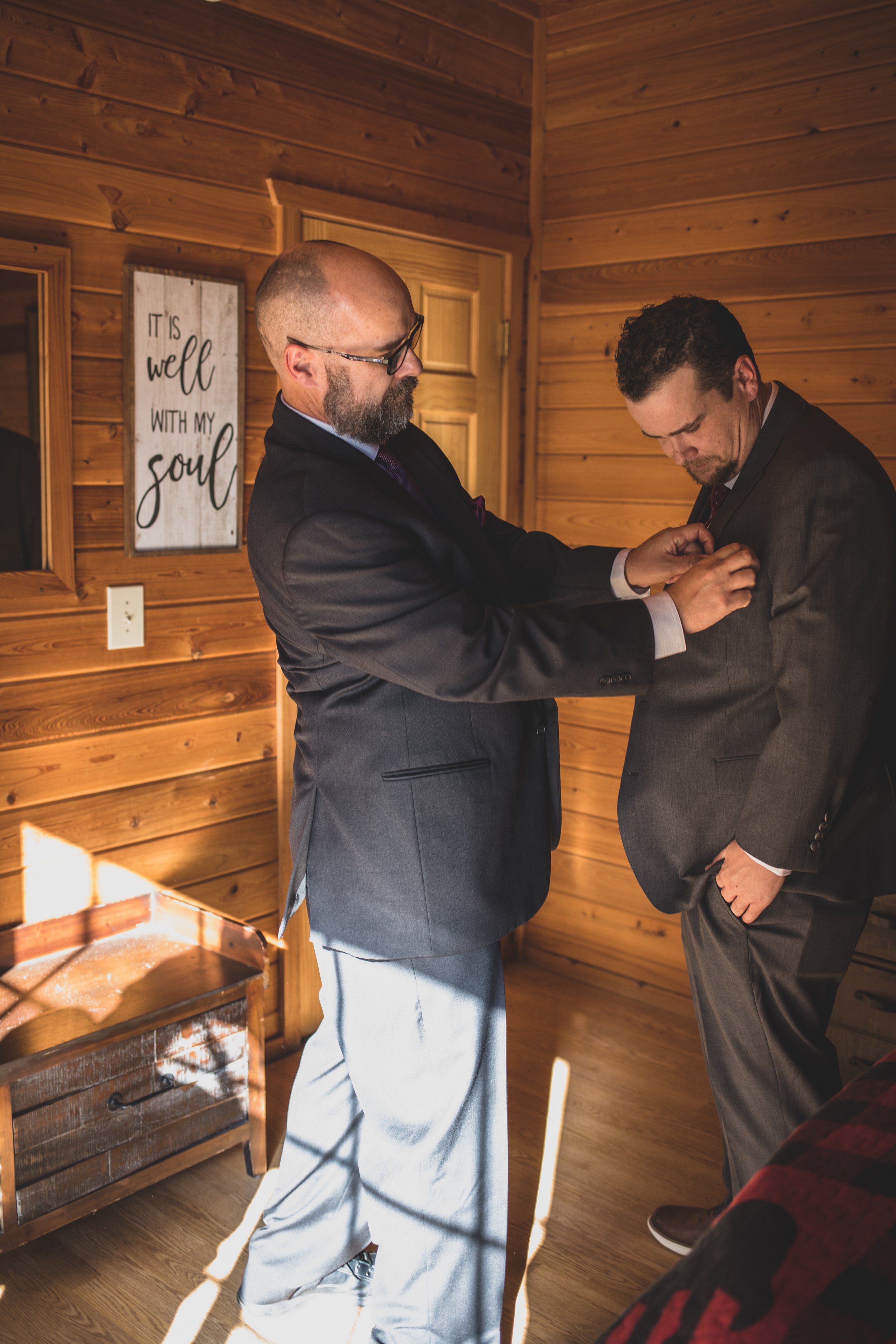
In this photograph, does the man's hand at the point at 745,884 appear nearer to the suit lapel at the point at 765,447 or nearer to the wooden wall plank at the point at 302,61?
the suit lapel at the point at 765,447

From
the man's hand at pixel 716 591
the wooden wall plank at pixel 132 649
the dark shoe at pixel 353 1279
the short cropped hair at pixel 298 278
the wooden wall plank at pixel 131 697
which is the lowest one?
the dark shoe at pixel 353 1279

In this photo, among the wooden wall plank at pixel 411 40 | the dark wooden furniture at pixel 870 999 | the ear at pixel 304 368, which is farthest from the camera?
the wooden wall plank at pixel 411 40

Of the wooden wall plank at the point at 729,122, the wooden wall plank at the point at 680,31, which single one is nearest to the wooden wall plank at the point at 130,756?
the wooden wall plank at the point at 729,122

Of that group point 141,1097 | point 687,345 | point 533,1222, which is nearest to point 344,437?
point 687,345

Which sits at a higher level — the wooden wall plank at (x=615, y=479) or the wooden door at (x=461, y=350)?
the wooden door at (x=461, y=350)

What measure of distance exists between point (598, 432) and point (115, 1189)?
2370 mm

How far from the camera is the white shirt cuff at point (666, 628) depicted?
64.7 inches

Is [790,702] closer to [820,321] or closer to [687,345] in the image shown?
[687,345]

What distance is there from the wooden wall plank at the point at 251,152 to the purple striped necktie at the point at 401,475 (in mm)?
1045

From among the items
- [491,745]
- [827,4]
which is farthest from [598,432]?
[491,745]

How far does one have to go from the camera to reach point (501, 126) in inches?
130

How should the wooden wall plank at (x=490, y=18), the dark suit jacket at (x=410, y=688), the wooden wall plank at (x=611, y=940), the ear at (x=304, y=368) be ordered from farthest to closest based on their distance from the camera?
the wooden wall plank at (x=611, y=940)
the wooden wall plank at (x=490, y=18)
the ear at (x=304, y=368)
the dark suit jacket at (x=410, y=688)

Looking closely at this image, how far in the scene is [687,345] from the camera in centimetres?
179

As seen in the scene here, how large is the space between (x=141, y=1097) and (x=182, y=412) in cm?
147
